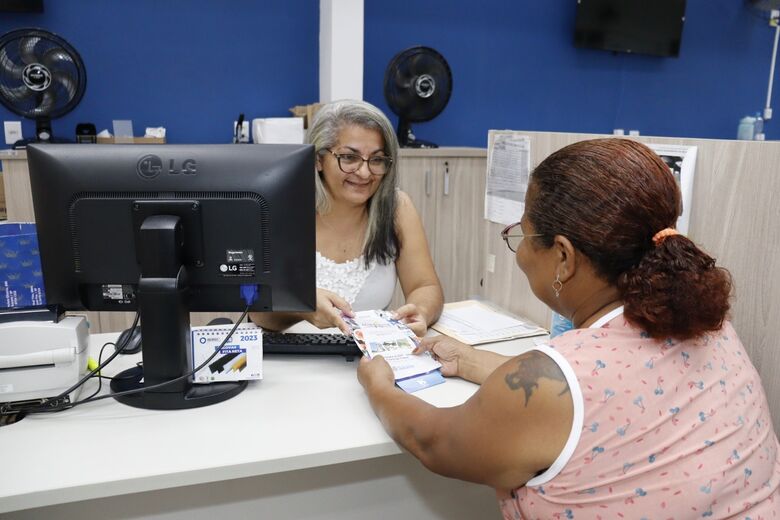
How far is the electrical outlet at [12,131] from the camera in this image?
308 centimetres

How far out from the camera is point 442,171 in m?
3.21

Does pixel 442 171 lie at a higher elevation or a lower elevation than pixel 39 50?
lower

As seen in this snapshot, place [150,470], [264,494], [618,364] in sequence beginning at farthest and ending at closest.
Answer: [264,494] < [150,470] < [618,364]

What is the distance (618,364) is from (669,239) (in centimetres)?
20

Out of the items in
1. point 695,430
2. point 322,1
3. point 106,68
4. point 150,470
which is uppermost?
point 322,1

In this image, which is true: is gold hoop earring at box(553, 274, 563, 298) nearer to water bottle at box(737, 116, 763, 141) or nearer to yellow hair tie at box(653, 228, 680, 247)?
yellow hair tie at box(653, 228, 680, 247)

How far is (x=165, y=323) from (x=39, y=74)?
88.5 inches

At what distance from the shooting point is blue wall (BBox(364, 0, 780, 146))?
149 inches

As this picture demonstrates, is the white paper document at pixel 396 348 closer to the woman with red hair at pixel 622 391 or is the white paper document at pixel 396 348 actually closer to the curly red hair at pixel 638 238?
the woman with red hair at pixel 622 391

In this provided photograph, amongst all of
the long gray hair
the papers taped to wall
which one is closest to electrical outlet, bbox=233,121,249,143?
the long gray hair

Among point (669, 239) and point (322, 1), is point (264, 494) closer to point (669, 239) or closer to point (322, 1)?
point (669, 239)

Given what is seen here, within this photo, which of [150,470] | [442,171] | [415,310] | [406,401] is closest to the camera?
[150,470]

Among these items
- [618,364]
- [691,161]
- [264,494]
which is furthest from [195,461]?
[691,161]

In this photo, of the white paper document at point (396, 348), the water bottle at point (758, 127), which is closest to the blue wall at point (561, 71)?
the water bottle at point (758, 127)
